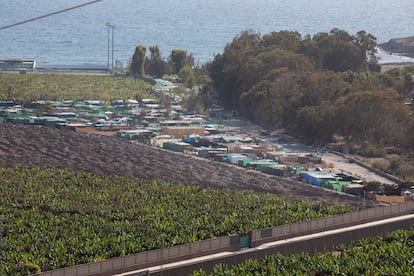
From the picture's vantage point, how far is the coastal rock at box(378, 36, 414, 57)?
5822 centimetres

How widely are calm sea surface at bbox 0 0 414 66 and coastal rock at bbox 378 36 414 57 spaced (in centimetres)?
297

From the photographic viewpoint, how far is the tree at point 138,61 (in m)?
43.0

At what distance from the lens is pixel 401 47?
59875 millimetres

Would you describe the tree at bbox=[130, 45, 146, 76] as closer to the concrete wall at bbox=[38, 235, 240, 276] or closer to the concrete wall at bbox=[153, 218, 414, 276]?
the concrete wall at bbox=[153, 218, 414, 276]

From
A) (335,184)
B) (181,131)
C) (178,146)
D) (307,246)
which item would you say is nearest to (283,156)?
(178,146)

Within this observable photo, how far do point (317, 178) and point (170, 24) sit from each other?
76.0m

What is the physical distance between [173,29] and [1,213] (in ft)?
241

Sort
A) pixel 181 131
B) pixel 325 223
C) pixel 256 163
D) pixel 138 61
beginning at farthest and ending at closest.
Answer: pixel 138 61 → pixel 181 131 → pixel 256 163 → pixel 325 223

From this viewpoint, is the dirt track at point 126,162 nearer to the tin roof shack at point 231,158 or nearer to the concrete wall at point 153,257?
the tin roof shack at point 231,158

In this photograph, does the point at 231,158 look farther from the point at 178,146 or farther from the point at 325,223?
the point at 325,223

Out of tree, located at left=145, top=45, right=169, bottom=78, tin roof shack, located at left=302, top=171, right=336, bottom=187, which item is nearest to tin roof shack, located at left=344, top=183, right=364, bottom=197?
tin roof shack, located at left=302, top=171, right=336, bottom=187

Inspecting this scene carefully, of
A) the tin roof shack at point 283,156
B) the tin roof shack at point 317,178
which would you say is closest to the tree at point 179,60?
the tin roof shack at point 283,156

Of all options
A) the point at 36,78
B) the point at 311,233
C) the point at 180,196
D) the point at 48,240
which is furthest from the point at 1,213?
the point at 36,78

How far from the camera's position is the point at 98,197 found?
16.6 m
